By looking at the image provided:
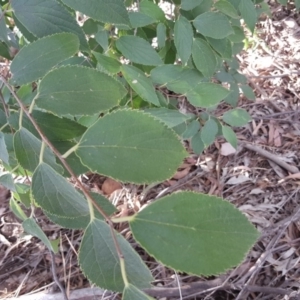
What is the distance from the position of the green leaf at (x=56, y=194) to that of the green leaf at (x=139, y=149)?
0.05 meters

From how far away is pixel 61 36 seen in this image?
67 cm

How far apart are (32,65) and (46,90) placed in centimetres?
10

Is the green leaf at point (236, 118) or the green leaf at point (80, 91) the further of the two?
the green leaf at point (236, 118)

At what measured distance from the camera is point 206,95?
3.55ft

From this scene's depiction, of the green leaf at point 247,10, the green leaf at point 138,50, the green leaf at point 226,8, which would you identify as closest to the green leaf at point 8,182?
the green leaf at point 138,50

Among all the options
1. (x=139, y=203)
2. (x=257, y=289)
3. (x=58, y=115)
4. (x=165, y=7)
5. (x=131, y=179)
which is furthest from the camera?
(x=165, y=7)

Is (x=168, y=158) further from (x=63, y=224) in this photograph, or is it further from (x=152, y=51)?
(x=152, y=51)

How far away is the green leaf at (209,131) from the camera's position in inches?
52.0

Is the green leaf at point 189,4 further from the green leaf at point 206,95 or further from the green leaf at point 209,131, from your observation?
the green leaf at point 209,131

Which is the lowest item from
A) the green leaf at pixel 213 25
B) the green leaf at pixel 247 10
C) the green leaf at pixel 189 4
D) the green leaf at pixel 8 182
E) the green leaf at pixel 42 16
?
the green leaf at pixel 8 182

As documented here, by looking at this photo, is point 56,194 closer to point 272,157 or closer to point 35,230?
point 35,230

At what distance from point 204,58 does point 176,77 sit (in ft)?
0.27

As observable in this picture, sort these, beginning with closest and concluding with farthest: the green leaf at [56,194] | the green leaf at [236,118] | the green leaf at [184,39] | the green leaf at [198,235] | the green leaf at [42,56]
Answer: the green leaf at [198,235] → the green leaf at [56,194] → the green leaf at [42,56] → the green leaf at [184,39] → the green leaf at [236,118]

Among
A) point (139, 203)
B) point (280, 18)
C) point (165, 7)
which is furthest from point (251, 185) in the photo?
point (280, 18)
